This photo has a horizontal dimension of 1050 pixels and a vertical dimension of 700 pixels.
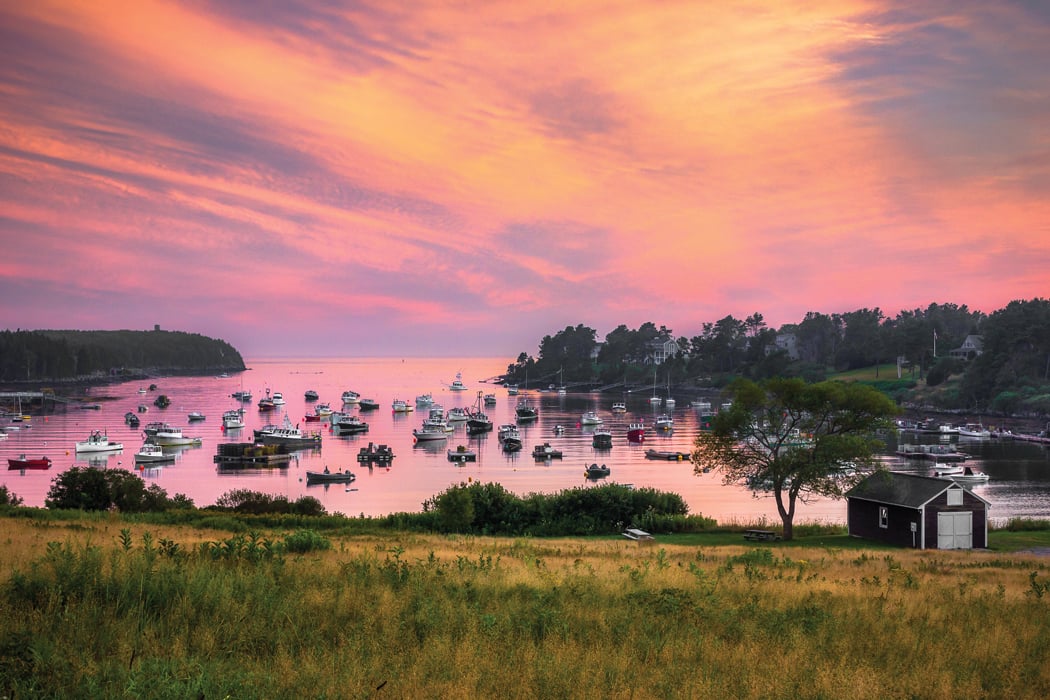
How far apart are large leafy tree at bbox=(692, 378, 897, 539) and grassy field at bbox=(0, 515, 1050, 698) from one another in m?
33.4

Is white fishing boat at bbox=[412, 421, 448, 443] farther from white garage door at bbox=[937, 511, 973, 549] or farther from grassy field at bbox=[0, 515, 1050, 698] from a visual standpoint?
grassy field at bbox=[0, 515, 1050, 698]

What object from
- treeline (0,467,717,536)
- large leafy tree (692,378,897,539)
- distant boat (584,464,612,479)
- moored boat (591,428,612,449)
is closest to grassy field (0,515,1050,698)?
→ treeline (0,467,717,536)

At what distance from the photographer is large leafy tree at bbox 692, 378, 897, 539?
47812 millimetres

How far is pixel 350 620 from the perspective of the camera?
10969 millimetres

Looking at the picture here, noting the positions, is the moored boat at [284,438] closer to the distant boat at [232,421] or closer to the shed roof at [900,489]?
the distant boat at [232,421]

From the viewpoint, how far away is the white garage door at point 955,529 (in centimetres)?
4266

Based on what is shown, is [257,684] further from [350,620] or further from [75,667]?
[350,620]

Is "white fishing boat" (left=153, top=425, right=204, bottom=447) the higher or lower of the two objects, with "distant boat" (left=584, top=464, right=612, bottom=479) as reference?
higher

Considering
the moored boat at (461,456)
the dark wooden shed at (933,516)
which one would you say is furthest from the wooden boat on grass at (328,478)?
the dark wooden shed at (933,516)

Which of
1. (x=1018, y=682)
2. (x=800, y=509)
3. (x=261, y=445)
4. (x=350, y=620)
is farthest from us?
(x=261, y=445)

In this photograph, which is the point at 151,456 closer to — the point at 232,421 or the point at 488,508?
the point at 232,421

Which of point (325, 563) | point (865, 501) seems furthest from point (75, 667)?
point (865, 501)

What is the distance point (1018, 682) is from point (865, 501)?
41274mm

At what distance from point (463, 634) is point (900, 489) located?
43.4 meters
